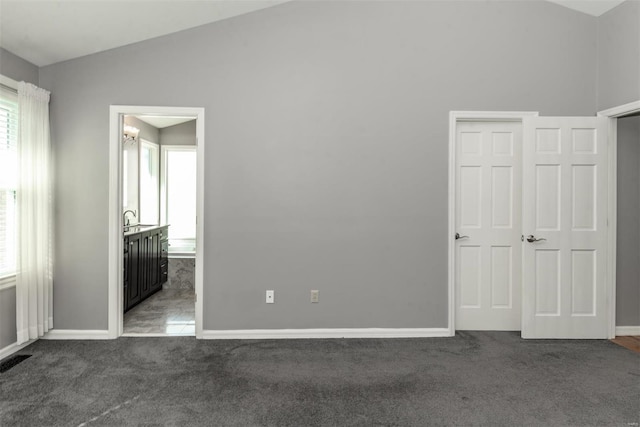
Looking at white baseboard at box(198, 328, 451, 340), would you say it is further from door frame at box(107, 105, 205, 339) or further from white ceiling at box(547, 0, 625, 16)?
white ceiling at box(547, 0, 625, 16)

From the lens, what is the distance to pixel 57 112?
3.58 m

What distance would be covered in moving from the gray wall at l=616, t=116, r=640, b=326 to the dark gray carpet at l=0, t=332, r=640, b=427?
22.6 inches

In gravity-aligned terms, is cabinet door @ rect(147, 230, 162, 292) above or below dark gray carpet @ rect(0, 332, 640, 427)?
above

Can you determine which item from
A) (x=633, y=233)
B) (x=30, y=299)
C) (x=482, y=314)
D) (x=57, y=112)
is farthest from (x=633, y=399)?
(x=57, y=112)

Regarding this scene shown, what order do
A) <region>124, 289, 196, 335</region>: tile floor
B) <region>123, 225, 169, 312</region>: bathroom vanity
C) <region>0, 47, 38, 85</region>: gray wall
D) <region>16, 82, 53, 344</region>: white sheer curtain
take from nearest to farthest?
<region>0, 47, 38, 85</region>: gray wall
<region>16, 82, 53, 344</region>: white sheer curtain
<region>124, 289, 196, 335</region>: tile floor
<region>123, 225, 169, 312</region>: bathroom vanity

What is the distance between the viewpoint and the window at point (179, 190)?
20.8 feet

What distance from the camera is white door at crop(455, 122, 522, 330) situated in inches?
151

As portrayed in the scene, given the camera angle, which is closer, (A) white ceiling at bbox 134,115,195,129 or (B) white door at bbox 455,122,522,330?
(B) white door at bbox 455,122,522,330

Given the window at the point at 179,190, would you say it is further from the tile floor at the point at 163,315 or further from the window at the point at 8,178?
the window at the point at 8,178

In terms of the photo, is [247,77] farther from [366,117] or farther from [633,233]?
[633,233]

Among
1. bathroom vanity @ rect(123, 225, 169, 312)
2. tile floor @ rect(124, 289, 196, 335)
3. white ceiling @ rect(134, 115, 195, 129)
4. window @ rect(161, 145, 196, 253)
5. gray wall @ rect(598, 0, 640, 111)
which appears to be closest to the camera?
gray wall @ rect(598, 0, 640, 111)

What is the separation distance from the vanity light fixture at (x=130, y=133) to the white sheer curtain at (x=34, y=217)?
1.77 metres

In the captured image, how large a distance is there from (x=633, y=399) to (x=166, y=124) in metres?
6.27

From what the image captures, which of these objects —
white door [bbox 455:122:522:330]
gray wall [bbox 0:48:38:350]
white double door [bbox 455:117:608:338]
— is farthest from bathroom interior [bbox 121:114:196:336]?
white double door [bbox 455:117:608:338]
